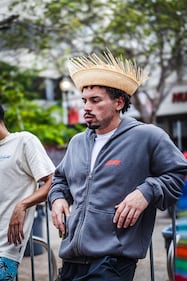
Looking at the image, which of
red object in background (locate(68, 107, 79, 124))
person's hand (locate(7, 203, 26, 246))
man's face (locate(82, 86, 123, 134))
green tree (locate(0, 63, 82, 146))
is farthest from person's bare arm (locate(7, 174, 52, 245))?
red object in background (locate(68, 107, 79, 124))

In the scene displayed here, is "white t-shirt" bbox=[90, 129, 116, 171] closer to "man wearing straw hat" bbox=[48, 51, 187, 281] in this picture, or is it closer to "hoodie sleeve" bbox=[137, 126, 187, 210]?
"man wearing straw hat" bbox=[48, 51, 187, 281]

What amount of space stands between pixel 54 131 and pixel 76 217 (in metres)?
13.8

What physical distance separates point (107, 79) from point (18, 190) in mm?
972

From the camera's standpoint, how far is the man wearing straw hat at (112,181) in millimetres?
2197

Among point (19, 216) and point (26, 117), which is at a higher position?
point (19, 216)

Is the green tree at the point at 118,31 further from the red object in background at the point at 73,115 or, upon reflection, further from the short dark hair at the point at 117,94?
the short dark hair at the point at 117,94

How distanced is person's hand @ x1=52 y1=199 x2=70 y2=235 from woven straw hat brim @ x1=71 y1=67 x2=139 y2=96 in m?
0.60

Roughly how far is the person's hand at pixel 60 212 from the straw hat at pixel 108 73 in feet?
1.94

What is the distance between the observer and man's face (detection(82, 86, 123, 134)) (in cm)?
236

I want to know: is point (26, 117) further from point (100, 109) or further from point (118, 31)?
point (100, 109)

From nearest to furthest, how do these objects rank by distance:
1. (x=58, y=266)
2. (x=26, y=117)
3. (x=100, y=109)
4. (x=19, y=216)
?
(x=100, y=109)
(x=19, y=216)
(x=58, y=266)
(x=26, y=117)

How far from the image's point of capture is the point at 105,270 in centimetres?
218

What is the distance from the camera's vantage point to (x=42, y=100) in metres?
30.5

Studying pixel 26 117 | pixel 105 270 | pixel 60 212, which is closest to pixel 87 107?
pixel 60 212
